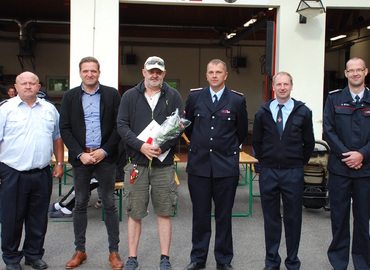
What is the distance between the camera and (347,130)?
3.87 metres

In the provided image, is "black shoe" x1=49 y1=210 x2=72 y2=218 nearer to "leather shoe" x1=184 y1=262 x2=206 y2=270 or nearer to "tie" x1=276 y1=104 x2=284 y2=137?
"leather shoe" x1=184 y1=262 x2=206 y2=270

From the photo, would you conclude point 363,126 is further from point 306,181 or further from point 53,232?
point 53,232

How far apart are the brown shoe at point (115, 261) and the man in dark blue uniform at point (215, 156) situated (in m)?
0.65

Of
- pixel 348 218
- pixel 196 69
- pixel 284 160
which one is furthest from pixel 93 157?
pixel 196 69

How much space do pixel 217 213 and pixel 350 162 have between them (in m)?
1.33

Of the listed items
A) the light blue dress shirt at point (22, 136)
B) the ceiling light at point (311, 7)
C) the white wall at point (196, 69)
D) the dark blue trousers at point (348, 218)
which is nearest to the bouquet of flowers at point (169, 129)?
the light blue dress shirt at point (22, 136)

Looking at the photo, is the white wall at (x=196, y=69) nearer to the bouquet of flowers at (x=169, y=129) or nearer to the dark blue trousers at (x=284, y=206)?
the dark blue trousers at (x=284, y=206)

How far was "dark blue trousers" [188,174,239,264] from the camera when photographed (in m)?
4.05

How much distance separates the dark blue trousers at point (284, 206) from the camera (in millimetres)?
3938

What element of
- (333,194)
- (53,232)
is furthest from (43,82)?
(333,194)

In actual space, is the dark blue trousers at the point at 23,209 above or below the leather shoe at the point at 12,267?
above

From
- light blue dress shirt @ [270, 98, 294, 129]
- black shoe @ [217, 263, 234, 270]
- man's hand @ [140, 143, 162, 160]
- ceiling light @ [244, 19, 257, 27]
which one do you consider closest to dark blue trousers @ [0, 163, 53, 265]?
man's hand @ [140, 143, 162, 160]

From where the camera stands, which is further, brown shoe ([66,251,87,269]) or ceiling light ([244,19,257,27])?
ceiling light ([244,19,257,27])

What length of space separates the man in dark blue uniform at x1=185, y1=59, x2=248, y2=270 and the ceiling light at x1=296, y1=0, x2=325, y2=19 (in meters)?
3.11
